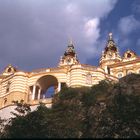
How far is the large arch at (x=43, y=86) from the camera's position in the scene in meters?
62.4

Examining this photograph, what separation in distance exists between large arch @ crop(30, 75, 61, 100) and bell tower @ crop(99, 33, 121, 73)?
60.3 feet

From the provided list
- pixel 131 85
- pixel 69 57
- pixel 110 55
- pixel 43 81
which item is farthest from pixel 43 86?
pixel 69 57

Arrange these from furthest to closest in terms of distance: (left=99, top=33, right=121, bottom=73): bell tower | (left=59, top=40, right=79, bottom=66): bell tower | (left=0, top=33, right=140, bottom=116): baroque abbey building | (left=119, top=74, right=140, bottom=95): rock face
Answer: (left=59, top=40, right=79, bottom=66): bell tower → (left=99, top=33, right=121, bottom=73): bell tower → (left=0, top=33, right=140, bottom=116): baroque abbey building → (left=119, top=74, right=140, bottom=95): rock face

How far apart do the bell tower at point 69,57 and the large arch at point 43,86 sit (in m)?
30.5

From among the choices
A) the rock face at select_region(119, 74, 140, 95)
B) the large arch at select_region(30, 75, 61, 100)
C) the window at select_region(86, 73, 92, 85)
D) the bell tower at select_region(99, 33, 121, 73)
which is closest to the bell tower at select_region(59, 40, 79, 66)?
the bell tower at select_region(99, 33, 121, 73)

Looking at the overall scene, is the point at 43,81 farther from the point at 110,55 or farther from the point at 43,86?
the point at 110,55

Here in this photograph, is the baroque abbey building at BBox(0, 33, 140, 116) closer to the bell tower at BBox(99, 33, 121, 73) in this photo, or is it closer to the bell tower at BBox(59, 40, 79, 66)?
the bell tower at BBox(99, 33, 121, 73)

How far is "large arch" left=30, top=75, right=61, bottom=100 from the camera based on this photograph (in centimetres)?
6244

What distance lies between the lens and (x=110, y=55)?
8944 centimetres

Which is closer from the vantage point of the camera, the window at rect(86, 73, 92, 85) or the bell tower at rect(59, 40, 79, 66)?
the window at rect(86, 73, 92, 85)

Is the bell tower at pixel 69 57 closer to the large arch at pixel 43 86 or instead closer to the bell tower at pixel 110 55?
the bell tower at pixel 110 55

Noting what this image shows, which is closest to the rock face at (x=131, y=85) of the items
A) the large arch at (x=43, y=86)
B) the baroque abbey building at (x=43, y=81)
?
the baroque abbey building at (x=43, y=81)

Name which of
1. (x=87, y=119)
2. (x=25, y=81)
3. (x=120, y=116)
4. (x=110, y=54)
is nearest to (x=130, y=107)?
(x=120, y=116)

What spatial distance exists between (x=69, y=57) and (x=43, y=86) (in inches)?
1358
